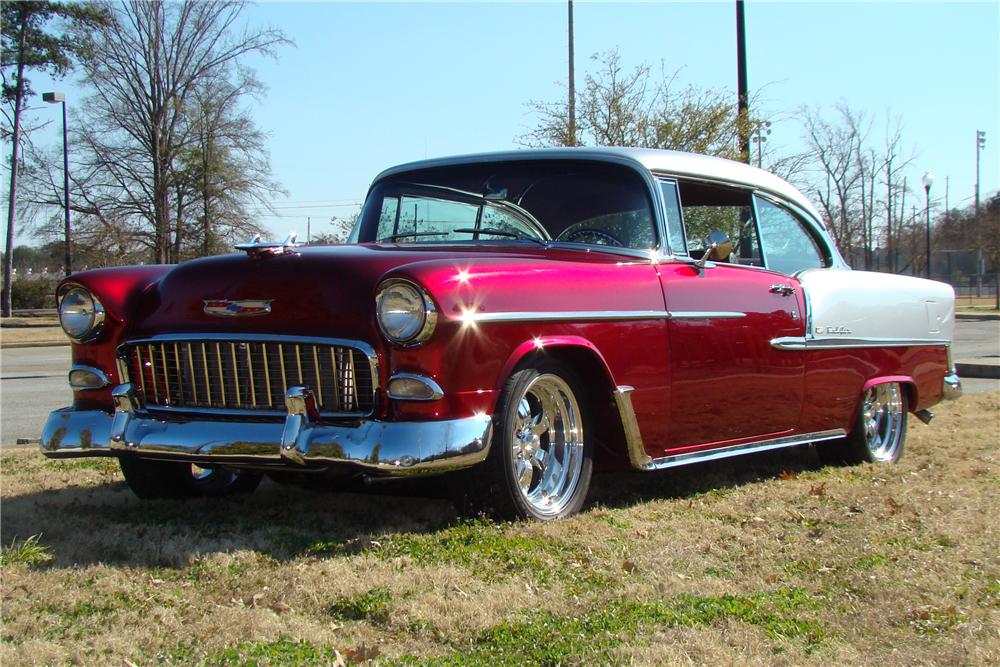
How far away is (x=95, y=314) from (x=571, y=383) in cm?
200

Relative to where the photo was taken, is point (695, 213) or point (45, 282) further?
point (45, 282)

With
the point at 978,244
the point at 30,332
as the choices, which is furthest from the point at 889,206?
the point at 30,332

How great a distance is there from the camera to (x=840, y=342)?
5.92 meters

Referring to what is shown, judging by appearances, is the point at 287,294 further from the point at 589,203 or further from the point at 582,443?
the point at 589,203

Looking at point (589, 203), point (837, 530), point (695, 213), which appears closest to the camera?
point (837, 530)

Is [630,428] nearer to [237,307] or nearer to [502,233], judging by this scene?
[502,233]

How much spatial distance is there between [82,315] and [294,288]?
1.06m

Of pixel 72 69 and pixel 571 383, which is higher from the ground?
pixel 72 69

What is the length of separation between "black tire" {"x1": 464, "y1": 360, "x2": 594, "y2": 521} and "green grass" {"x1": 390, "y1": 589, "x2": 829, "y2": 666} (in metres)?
0.95

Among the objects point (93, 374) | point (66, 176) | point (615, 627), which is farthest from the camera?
point (66, 176)

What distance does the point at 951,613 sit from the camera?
10.4ft

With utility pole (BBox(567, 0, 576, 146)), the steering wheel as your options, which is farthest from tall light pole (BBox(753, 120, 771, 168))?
the steering wheel

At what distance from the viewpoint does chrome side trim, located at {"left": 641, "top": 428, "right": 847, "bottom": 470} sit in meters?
4.80

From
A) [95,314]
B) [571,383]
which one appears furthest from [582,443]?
[95,314]
